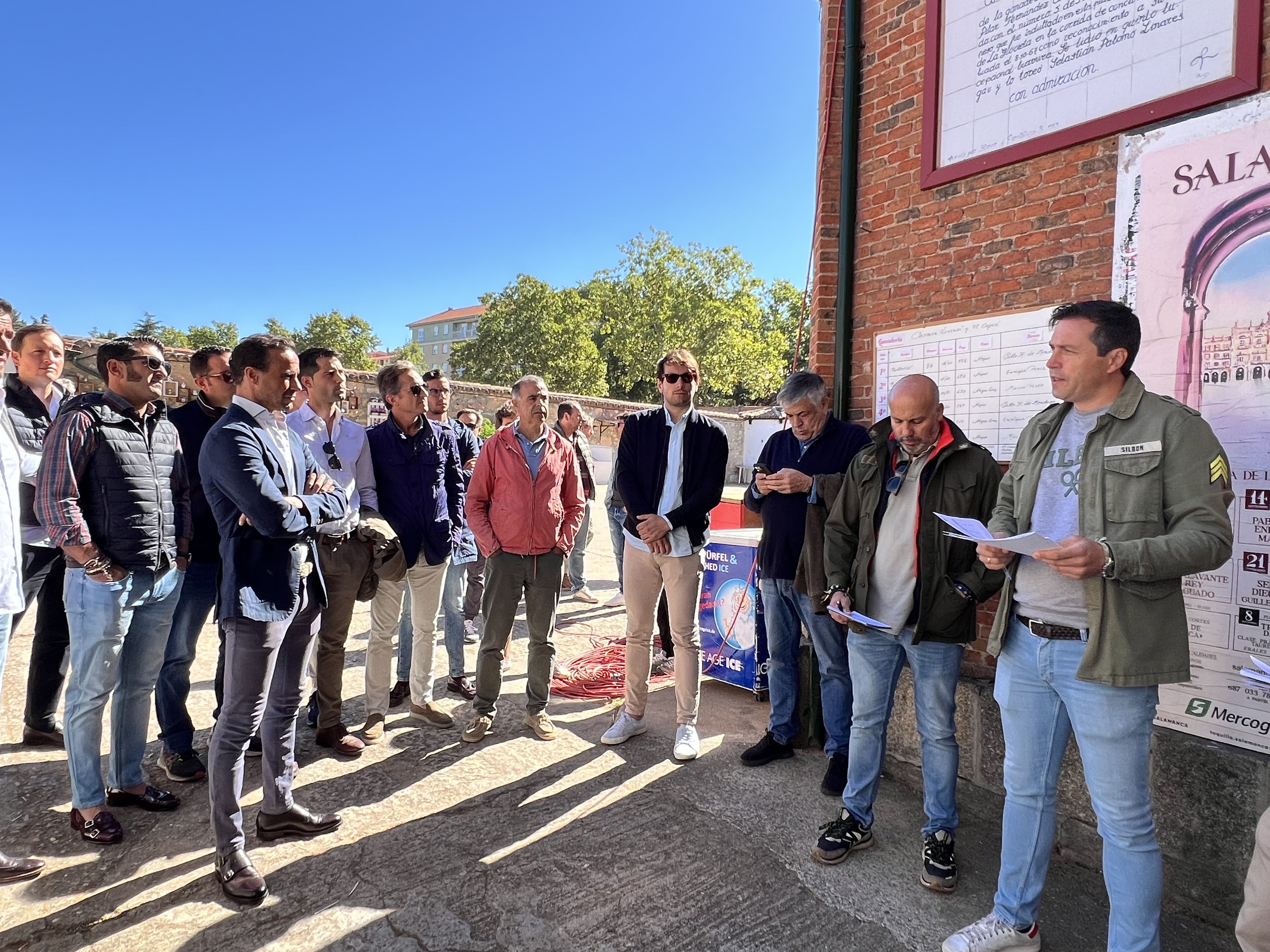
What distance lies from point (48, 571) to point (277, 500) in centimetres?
242

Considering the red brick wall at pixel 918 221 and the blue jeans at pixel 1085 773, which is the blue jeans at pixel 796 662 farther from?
the blue jeans at pixel 1085 773

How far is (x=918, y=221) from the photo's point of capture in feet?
12.6

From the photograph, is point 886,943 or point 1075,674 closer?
point 1075,674

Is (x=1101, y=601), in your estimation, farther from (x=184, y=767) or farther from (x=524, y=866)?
(x=184, y=767)

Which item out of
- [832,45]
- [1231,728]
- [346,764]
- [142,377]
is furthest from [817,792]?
[832,45]

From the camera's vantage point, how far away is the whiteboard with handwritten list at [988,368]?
3340 millimetres

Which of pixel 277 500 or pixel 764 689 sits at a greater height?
pixel 277 500

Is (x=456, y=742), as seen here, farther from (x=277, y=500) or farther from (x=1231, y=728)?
(x=1231, y=728)

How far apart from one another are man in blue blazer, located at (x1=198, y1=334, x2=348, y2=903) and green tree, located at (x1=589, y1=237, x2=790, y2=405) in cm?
3329

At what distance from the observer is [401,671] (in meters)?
4.95

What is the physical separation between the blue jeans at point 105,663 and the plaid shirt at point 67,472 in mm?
239

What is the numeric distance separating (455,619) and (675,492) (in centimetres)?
206

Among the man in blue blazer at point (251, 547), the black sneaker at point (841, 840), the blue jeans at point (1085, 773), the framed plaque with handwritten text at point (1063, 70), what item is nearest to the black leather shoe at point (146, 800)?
the man in blue blazer at point (251, 547)

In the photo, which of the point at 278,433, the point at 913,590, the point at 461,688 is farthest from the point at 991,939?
the point at 461,688
